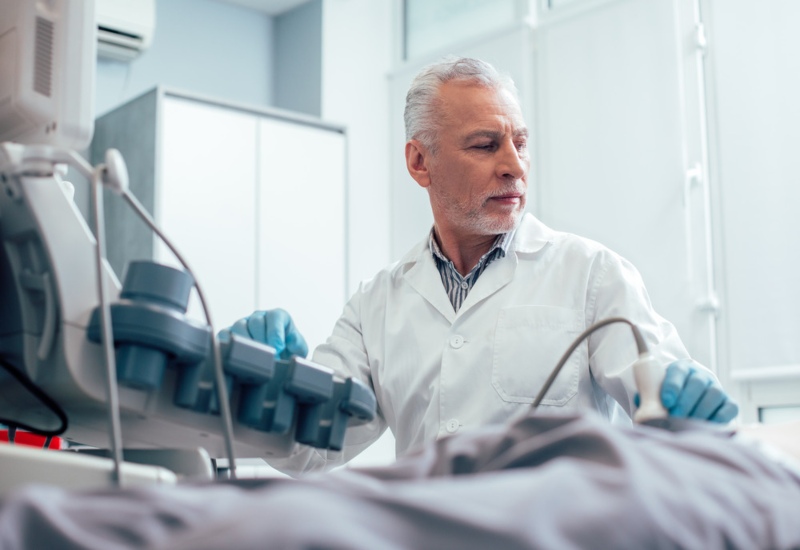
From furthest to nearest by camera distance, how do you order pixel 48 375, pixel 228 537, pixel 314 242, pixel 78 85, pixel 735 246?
pixel 314 242 → pixel 735 246 → pixel 78 85 → pixel 48 375 → pixel 228 537

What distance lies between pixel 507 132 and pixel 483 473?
1.33 meters

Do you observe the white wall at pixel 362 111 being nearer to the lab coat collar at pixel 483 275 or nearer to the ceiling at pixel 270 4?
the ceiling at pixel 270 4

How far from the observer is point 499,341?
5.46ft

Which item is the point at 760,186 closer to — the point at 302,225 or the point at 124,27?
the point at 302,225

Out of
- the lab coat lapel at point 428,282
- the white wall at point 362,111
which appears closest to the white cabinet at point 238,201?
the white wall at point 362,111

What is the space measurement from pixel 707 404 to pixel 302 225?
103 inches

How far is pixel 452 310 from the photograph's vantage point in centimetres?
177

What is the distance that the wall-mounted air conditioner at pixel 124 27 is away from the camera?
3.45m

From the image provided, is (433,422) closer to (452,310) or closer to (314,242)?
(452,310)

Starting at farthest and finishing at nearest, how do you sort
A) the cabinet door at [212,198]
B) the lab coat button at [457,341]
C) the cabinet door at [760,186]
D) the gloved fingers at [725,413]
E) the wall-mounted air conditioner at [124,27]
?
the wall-mounted air conditioner at [124,27]
the cabinet door at [212,198]
the cabinet door at [760,186]
the lab coat button at [457,341]
the gloved fingers at [725,413]

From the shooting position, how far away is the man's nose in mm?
1832

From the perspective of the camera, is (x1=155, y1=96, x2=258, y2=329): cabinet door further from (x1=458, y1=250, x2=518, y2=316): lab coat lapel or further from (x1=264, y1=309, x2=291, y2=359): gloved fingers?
(x1=264, y1=309, x2=291, y2=359): gloved fingers

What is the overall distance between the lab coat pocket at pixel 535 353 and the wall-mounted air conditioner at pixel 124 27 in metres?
2.31

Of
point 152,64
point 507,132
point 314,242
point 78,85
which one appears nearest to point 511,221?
point 507,132
